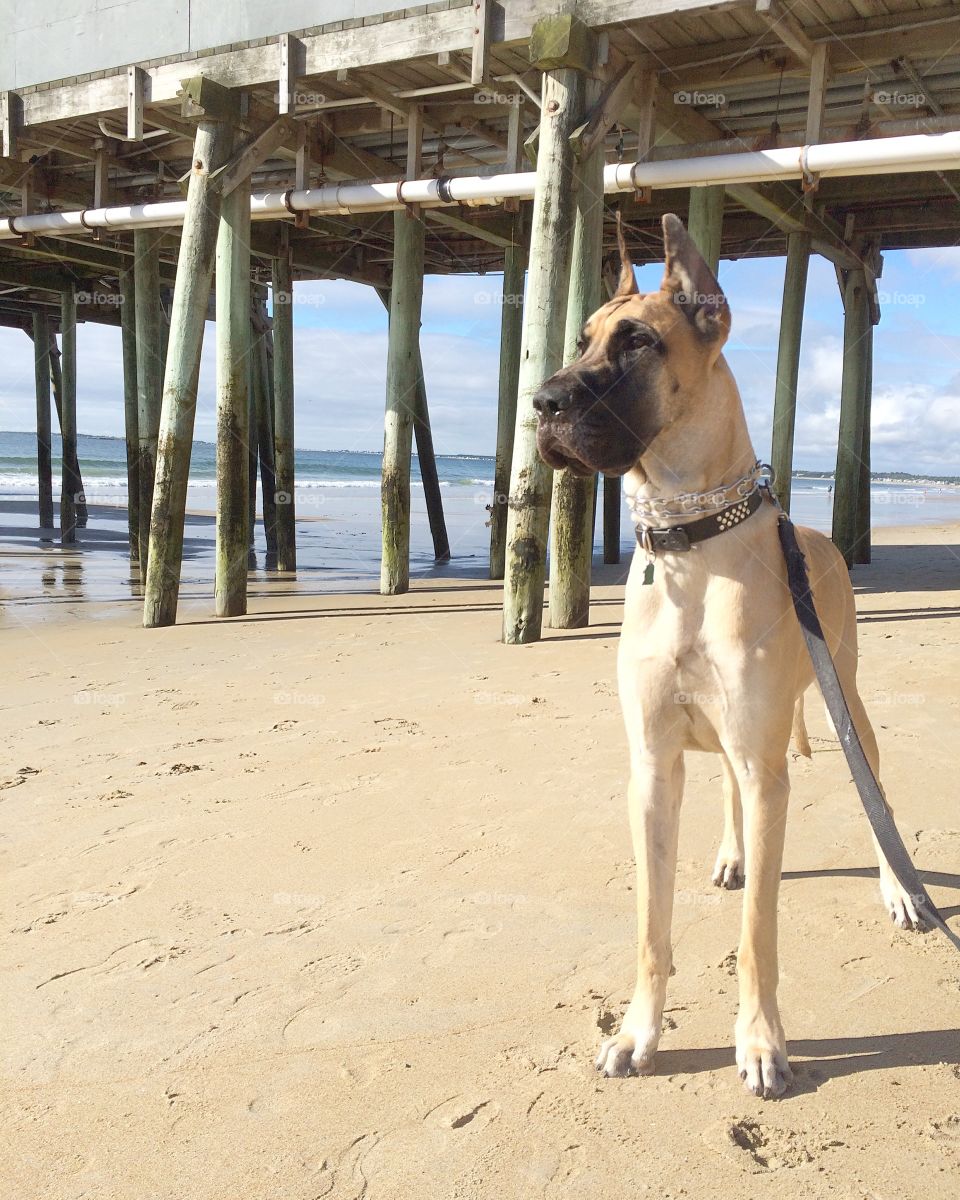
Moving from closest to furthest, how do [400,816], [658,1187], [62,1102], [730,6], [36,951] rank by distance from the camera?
[658,1187]
[62,1102]
[36,951]
[400,816]
[730,6]

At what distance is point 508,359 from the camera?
47.7 ft

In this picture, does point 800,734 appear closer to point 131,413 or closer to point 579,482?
point 579,482

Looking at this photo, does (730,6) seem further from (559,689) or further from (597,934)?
(597,934)

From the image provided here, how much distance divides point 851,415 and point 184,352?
407 inches

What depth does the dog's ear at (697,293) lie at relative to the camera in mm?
2760

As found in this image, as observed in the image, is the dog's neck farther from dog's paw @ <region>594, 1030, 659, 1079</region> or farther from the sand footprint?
the sand footprint

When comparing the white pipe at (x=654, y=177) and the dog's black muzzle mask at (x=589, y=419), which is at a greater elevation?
the white pipe at (x=654, y=177)

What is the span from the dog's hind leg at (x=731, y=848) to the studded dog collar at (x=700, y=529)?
1449mm

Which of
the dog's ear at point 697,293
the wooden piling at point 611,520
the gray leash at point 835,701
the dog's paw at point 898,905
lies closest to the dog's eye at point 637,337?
the dog's ear at point 697,293

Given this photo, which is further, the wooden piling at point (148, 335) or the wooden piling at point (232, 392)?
the wooden piling at point (148, 335)

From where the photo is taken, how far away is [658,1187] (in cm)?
242

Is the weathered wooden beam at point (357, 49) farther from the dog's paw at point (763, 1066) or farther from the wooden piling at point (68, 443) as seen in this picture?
the wooden piling at point (68, 443)

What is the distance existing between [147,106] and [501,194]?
13.9 feet

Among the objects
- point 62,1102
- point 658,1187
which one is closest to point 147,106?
point 62,1102
